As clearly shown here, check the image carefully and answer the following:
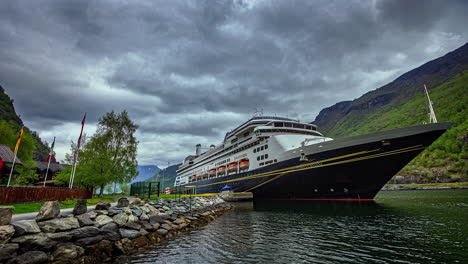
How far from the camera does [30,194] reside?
40.1 ft

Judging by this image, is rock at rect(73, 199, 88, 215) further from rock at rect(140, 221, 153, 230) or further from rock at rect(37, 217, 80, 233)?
rock at rect(140, 221, 153, 230)

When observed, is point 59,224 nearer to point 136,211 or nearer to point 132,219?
point 132,219

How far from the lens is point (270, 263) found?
22.1ft

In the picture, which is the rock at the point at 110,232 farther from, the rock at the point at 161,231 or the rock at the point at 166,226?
the rock at the point at 166,226

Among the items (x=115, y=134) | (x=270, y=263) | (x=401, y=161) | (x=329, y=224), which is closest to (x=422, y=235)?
(x=329, y=224)

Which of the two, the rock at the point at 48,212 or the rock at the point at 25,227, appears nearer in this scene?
the rock at the point at 25,227

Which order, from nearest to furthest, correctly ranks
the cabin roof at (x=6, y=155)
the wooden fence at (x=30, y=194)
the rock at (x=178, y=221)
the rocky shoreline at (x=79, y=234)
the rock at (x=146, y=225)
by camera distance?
the rocky shoreline at (x=79, y=234) → the rock at (x=146, y=225) → the wooden fence at (x=30, y=194) → the rock at (x=178, y=221) → the cabin roof at (x=6, y=155)

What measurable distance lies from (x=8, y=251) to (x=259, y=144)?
2942 centimetres

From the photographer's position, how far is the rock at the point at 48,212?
708 centimetres

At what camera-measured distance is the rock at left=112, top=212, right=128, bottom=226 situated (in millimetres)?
9438

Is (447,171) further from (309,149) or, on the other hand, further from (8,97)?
(8,97)

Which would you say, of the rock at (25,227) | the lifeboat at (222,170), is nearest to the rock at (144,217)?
the rock at (25,227)

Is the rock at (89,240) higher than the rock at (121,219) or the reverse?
the reverse

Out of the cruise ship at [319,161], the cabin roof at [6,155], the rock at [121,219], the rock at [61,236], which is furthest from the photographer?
the cabin roof at [6,155]
